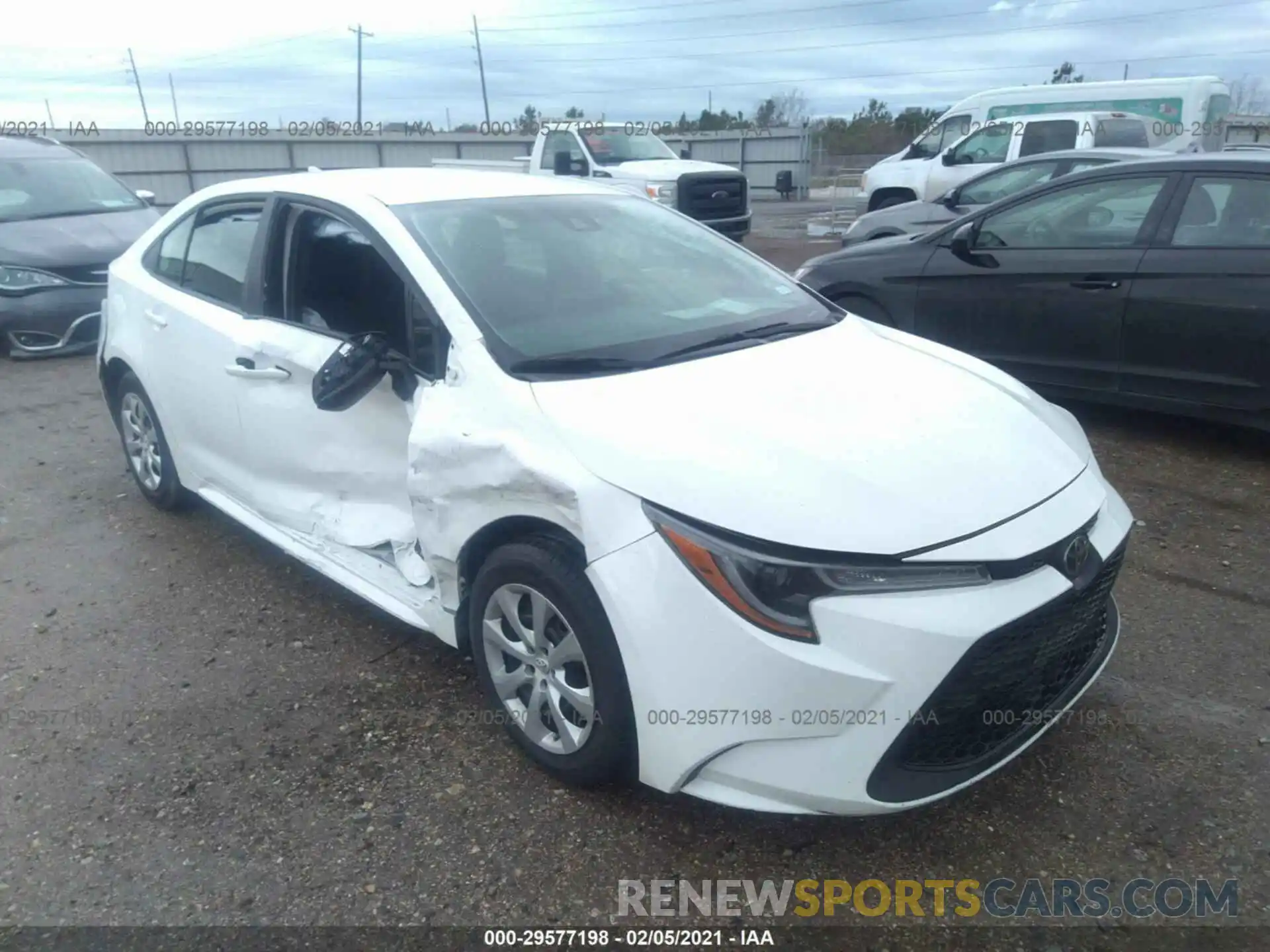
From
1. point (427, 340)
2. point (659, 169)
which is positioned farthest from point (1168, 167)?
point (659, 169)

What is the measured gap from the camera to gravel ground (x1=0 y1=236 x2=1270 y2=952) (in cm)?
245

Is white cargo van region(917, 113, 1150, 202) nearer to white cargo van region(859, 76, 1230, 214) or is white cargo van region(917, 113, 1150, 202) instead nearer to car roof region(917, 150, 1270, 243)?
white cargo van region(859, 76, 1230, 214)

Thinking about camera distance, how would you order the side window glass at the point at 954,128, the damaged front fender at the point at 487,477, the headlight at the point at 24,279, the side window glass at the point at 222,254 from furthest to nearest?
the side window glass at the point at 954,128
the headlight at the point at 24,279
the side window glass at the point at 222,254
the damaged front fender at the point at 487,477

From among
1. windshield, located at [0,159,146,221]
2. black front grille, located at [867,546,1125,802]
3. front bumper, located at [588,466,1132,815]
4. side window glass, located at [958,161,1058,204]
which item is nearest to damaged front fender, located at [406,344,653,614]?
front bumper, located at [588,466,1132,815]

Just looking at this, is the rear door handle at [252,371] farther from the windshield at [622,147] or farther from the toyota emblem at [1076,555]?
the windshield at [622,147]

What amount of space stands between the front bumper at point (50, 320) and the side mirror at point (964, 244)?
6634mm

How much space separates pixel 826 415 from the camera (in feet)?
8.73

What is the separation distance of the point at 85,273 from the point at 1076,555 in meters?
8.28

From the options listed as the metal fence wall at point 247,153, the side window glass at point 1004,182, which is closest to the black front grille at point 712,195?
the side window glass at point 1004,182

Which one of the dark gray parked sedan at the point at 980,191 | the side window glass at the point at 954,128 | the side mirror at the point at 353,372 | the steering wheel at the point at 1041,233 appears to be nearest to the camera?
the side mirror at the point at 353,372

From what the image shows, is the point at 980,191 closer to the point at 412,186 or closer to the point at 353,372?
the point at 412,186

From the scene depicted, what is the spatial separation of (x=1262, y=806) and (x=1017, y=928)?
0.88 metres

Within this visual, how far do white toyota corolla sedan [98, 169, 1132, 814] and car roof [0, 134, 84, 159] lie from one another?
6.79 m

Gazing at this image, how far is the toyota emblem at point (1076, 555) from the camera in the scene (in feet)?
7.91
